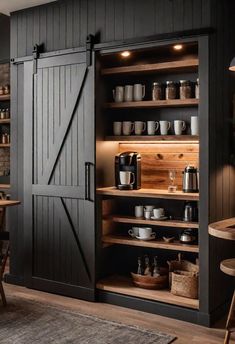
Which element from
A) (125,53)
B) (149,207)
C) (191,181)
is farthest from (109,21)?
(149,207)

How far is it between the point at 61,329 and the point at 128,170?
1.50m

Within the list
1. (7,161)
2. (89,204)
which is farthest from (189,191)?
(7,161)

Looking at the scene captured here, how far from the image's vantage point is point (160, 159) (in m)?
4.28

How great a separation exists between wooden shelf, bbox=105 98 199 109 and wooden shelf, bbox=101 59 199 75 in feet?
0.90

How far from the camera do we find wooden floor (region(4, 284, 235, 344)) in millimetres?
3319

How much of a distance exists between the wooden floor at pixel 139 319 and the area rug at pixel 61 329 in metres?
0.11

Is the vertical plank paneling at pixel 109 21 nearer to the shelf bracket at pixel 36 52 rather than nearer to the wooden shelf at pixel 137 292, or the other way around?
the shelf bracket at pixel 36 52

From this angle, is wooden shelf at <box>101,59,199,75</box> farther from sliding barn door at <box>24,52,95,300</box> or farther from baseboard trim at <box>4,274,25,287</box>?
baseboard trim at <box>4,274,25,287</box>

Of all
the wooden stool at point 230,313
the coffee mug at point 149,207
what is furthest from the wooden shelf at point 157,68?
the wooden stool at point 230,313

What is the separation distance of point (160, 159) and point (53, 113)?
1.11 metres

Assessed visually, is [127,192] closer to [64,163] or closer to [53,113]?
[64,163]

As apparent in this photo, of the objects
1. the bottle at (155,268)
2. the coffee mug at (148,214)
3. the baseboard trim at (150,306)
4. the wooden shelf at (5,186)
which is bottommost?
the baseboard trim at (150,306)

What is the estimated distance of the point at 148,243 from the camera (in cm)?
394

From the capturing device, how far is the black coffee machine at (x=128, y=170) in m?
4.09
